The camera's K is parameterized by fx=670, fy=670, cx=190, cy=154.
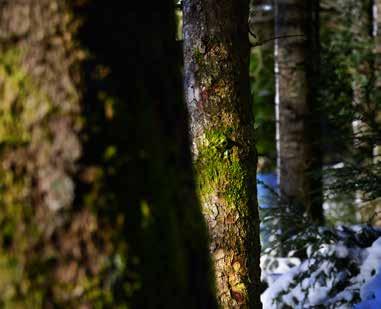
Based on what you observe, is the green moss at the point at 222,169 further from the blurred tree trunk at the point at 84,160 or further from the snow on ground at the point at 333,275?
the blurred tree trunk at the point at 84,160

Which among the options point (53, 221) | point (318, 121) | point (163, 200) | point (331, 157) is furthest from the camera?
point (331, 157)

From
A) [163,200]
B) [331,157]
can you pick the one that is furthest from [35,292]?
[331,157]

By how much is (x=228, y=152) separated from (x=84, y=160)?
239 cm

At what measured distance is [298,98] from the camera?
7.39 meters

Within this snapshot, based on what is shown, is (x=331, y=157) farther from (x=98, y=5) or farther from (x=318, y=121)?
(x=98, y=5)

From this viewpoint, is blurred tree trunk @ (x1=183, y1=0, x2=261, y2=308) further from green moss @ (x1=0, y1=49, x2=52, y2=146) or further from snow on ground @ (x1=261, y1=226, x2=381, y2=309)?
green moss @ (x1=0, y1=49, x2=52, y2=146)

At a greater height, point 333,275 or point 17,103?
point 17,103

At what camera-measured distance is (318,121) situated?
7.57m

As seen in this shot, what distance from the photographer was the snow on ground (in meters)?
5.43

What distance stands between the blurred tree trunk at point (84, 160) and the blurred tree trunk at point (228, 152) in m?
2.18

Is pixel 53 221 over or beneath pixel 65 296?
over

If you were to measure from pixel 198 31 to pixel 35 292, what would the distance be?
276 centimetres

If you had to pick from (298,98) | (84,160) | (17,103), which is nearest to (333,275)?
(298,98)

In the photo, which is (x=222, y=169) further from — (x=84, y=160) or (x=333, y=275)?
(x=84, y=160)
